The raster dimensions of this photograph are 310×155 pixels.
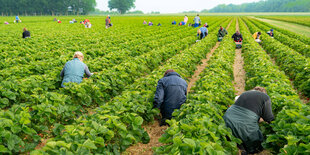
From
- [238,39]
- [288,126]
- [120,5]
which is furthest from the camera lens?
[120,5]

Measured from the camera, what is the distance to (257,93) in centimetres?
414

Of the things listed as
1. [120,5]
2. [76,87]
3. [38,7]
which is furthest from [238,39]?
[120,5]

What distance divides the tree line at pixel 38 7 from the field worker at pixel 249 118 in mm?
104809

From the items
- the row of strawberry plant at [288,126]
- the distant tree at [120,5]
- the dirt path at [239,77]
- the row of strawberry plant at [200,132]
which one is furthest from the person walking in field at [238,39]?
the distant tree at [120,5]

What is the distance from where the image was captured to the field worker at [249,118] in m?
3.87

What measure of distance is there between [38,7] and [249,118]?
123881mm

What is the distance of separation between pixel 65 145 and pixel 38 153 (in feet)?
1.10

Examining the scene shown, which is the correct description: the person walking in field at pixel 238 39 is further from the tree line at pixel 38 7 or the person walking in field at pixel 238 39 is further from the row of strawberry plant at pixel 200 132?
the tree line at pixel 38 7

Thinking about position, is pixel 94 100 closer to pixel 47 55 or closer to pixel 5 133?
pixel 5 133

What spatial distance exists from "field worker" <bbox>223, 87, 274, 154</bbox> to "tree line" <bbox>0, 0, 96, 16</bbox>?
4126 inches

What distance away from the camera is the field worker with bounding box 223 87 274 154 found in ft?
12.7

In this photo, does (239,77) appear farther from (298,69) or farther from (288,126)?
(288,126)

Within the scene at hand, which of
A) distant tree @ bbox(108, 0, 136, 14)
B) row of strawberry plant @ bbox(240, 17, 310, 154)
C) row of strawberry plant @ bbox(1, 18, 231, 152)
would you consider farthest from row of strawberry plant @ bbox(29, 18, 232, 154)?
distant tree @ bbox(108, 0, 136, 14)

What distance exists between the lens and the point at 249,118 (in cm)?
391
